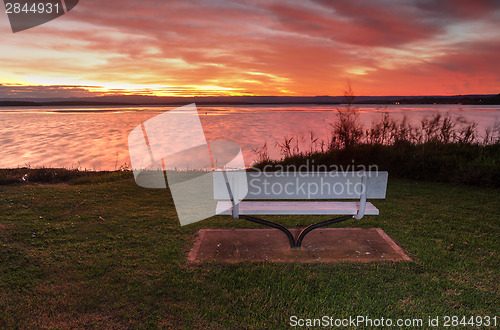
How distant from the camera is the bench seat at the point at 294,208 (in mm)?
3410

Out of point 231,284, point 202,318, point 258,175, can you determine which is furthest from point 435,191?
point 202,318

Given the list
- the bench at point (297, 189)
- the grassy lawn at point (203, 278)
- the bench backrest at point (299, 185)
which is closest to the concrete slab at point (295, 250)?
the grassy lawn at point (203, 278)

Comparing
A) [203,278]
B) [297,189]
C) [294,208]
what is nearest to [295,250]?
[294,208]

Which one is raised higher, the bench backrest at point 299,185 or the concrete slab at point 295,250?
the bench backrest at point 299,185

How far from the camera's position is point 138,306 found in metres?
2.79

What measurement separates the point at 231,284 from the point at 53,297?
165 centimetres

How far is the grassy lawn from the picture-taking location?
106 inches

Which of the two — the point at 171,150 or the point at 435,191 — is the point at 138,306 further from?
the point at 171,150

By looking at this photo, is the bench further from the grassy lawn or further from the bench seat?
the grassy lawn

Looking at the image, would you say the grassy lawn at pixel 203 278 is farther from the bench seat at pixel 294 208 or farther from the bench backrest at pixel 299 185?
the bench backrest at pixel 299 185

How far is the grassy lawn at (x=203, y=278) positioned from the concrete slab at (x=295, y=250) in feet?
0.50

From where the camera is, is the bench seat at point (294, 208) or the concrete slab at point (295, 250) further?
the concrete slab at point (295, 250)

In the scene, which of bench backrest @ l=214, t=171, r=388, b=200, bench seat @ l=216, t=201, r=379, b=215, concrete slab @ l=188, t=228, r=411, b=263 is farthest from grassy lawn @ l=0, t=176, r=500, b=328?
bench backrest @ l=214, t=171, r=388, b=200

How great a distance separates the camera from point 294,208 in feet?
11.3
